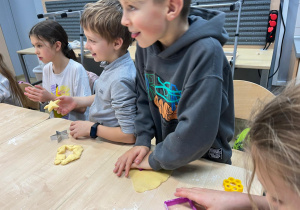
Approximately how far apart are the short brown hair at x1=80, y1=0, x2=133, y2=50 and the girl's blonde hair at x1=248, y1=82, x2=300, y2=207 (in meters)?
0.71

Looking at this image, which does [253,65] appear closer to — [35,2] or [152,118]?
[152,118]

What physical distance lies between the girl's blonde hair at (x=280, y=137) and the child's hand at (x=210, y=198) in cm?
19

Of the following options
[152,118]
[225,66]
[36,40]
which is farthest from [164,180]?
[36,40]

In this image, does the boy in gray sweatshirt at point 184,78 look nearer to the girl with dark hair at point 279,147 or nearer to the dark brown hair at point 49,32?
the girl with dark hair at point 279,147

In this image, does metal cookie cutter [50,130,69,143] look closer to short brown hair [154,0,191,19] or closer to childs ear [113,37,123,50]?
childs ear [113,37,123,50]

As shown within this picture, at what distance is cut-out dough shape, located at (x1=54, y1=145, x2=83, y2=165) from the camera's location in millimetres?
800

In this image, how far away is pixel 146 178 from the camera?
708mm

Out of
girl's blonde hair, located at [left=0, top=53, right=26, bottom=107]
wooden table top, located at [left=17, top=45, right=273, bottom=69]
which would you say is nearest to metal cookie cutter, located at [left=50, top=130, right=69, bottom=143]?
girl's blonde hair, located at [left=0, top=53, right=26, bottom=107]

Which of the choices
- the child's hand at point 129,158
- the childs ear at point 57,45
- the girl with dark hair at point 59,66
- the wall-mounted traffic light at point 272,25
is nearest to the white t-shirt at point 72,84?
the girl with dark hair at point 59,66

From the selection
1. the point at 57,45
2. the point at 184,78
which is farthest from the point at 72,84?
the point at 184,78

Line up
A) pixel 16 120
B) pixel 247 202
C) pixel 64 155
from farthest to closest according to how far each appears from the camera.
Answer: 1. pixel 16 120
2. pixel 64 155
3. pixel 247 202

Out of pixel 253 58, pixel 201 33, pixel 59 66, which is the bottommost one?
pixel 253 58

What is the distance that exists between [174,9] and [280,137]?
0.42 meters

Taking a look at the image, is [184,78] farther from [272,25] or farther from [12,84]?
[272,25]
